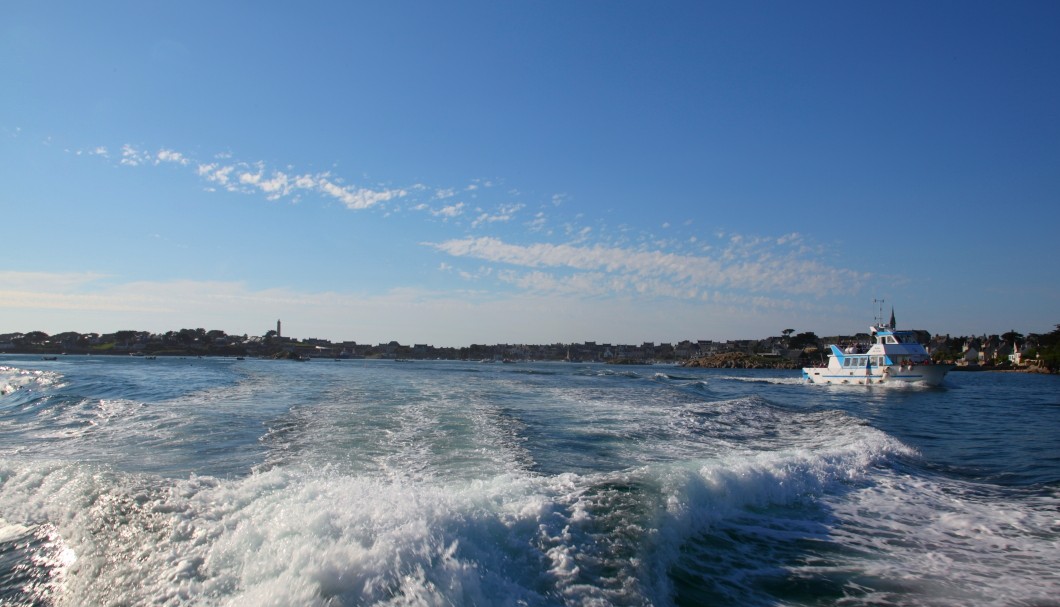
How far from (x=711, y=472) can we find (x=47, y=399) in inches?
764

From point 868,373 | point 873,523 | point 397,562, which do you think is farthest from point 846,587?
point 868,373

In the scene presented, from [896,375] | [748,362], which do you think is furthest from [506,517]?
[748,362]

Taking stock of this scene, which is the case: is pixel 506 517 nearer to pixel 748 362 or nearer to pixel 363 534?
pixel 363 534

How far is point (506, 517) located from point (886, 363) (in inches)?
1566

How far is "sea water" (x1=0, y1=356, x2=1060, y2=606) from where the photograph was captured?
450 cm

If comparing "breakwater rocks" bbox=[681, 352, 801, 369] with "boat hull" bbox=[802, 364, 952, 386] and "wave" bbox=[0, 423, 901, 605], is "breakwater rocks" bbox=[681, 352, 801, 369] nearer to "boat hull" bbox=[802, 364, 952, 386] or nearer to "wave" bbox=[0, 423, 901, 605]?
"boat hull" bbox=[802, 364, 952, 386]

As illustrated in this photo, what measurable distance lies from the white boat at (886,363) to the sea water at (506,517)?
26114mm

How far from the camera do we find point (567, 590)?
14.9ft

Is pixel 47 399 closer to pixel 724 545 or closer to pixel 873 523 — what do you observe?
pixel 724 545

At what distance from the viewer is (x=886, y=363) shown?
37.4m

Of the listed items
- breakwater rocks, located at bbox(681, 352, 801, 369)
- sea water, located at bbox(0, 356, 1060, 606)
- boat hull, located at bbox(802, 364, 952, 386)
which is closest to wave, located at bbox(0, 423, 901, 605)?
sea water, located at bbox(0, 356, 1060, 606)

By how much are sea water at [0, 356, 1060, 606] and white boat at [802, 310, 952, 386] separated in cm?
2611

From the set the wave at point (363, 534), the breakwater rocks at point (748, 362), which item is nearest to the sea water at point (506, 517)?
the wave at point (363, 534)

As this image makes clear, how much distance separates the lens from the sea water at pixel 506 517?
14.8 feet
